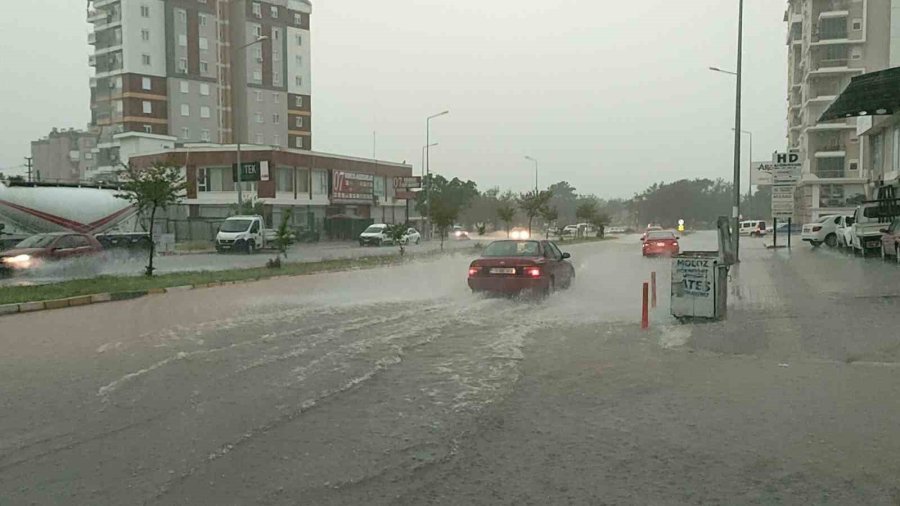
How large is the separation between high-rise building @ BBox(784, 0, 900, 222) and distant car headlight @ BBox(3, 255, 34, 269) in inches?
2888

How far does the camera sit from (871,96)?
31.3 meters

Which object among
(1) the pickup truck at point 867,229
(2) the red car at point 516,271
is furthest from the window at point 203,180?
(2) the red car at point 516,271

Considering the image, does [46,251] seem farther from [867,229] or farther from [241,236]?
[867,229]

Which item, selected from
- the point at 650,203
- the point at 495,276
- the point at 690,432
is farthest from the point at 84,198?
the point at 650,203

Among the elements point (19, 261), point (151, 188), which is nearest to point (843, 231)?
point (151, 188)

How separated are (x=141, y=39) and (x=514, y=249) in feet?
243

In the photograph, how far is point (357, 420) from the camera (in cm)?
664

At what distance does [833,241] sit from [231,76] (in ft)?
227

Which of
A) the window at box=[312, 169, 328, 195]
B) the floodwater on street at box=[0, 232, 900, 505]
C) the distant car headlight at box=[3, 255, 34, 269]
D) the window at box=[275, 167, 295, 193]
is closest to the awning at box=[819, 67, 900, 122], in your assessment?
the floodwater on street at box=[0, 232, 900, 505]

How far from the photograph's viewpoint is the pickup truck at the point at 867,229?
97.8 feet

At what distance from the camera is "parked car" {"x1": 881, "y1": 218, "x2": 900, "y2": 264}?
24.9 metres

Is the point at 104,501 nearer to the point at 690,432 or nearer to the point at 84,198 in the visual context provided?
the point at 690,432

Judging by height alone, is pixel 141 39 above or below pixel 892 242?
above

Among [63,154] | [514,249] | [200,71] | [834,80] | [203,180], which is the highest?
[200,71]
